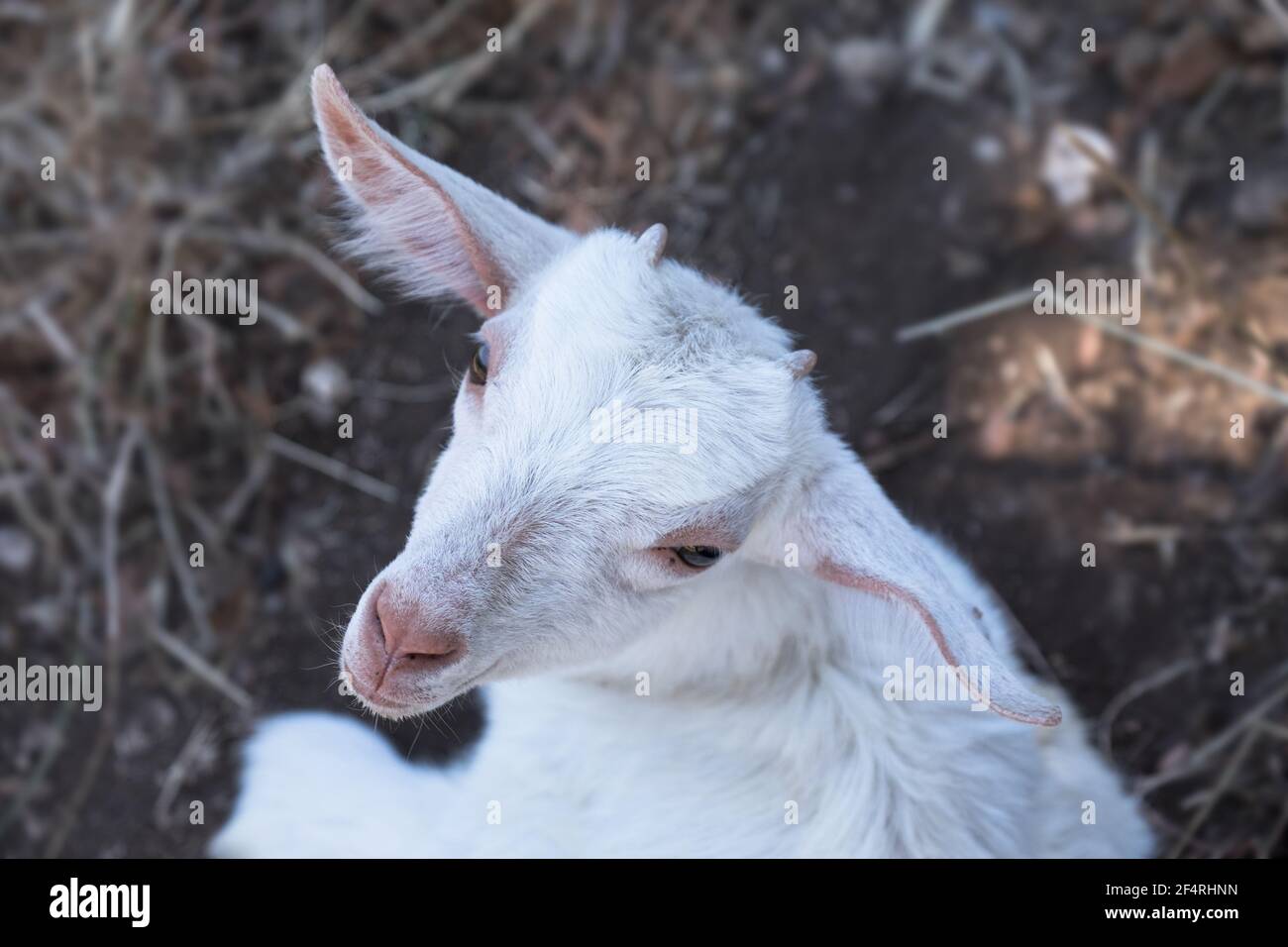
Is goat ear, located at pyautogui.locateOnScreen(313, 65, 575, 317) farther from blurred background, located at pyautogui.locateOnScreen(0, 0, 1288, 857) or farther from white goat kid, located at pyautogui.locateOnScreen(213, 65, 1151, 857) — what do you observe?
blurred background, located at pyautogui.locateOnScreen(0, 0, 1288, 857)

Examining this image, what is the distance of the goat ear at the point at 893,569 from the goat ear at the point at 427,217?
0.81m

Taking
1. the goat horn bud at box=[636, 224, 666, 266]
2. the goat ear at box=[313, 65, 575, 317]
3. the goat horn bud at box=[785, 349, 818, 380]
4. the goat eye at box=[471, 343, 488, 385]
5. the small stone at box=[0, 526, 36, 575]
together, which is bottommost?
the small stone at box=[0, 526, 36, 575]

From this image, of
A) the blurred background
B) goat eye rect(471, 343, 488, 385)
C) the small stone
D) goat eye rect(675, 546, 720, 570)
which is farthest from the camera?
the small stone

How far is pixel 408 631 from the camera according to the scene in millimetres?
2189

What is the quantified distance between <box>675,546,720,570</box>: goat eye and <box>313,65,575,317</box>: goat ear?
2.24ft

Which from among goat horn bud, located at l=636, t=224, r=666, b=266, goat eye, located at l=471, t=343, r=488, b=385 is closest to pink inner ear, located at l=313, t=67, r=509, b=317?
goat eye, located at l=471, t=343, r=488, b=385

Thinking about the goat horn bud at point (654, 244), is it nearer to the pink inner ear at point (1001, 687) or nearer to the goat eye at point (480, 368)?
the goat eye at point (480, 368)

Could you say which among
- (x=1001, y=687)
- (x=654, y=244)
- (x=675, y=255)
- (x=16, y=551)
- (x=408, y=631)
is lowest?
(x=1001, y=687)

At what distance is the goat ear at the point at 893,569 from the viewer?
2.14 m

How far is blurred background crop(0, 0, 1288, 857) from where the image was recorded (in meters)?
4.04

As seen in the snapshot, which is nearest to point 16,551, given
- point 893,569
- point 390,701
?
point 390,701

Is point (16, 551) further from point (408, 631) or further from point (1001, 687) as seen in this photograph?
point (1001, 687)

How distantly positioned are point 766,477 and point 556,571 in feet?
1.48

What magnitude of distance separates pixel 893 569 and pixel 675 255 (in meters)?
2.20
